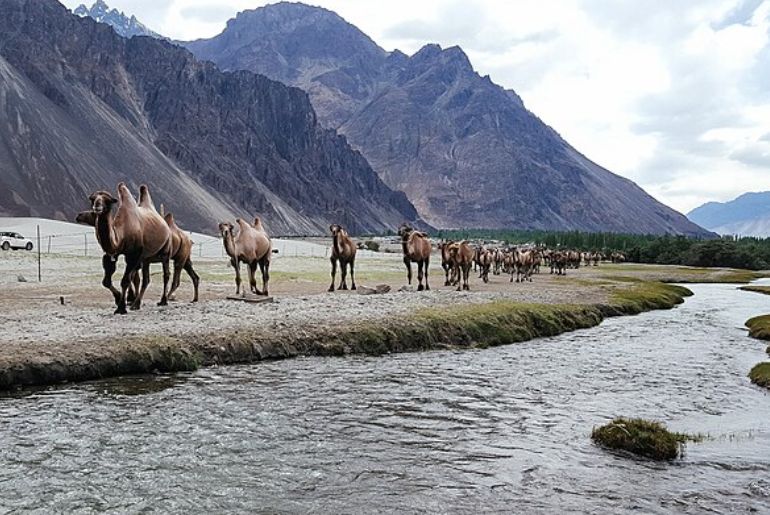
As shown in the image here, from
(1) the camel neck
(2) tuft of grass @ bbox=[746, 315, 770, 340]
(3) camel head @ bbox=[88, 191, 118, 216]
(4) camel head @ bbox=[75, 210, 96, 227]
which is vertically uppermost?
(3) camel head @ bbox=[88, 191, 118, 216]

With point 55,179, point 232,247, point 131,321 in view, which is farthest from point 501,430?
point 55,179

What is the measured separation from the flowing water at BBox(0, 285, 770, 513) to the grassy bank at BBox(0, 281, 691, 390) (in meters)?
0.86

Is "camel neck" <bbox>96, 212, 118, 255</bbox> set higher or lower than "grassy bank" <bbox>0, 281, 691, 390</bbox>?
higher

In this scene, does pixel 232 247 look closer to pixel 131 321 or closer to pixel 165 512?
pixel 131 321

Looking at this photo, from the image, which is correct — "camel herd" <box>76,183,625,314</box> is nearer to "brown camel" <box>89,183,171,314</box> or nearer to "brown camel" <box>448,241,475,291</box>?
"brown camel" <box>89,183,171,314</box>

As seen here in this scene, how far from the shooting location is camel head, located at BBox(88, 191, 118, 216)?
20.9 metres

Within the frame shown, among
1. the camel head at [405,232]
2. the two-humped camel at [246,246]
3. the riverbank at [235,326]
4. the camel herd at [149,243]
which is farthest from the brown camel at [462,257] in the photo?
the two-humped camel at [246,246]

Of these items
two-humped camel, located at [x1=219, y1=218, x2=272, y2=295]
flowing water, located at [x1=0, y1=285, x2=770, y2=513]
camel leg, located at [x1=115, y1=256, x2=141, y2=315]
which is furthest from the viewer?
two-humped camel, located at [x1=219, y1=218, x2=272, y2=295]

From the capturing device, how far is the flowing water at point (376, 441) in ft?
33.7

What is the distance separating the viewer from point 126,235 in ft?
73.5

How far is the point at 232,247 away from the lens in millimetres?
30922

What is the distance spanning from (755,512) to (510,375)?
1001 centimetres

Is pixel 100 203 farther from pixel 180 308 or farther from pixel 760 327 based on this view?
pixel 760 327

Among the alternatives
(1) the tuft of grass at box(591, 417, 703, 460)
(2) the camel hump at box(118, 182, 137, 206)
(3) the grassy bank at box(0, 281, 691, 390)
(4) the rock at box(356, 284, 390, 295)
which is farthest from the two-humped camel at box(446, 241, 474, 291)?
(1) the tuft of grass at box(591, 417, 703, 460)
